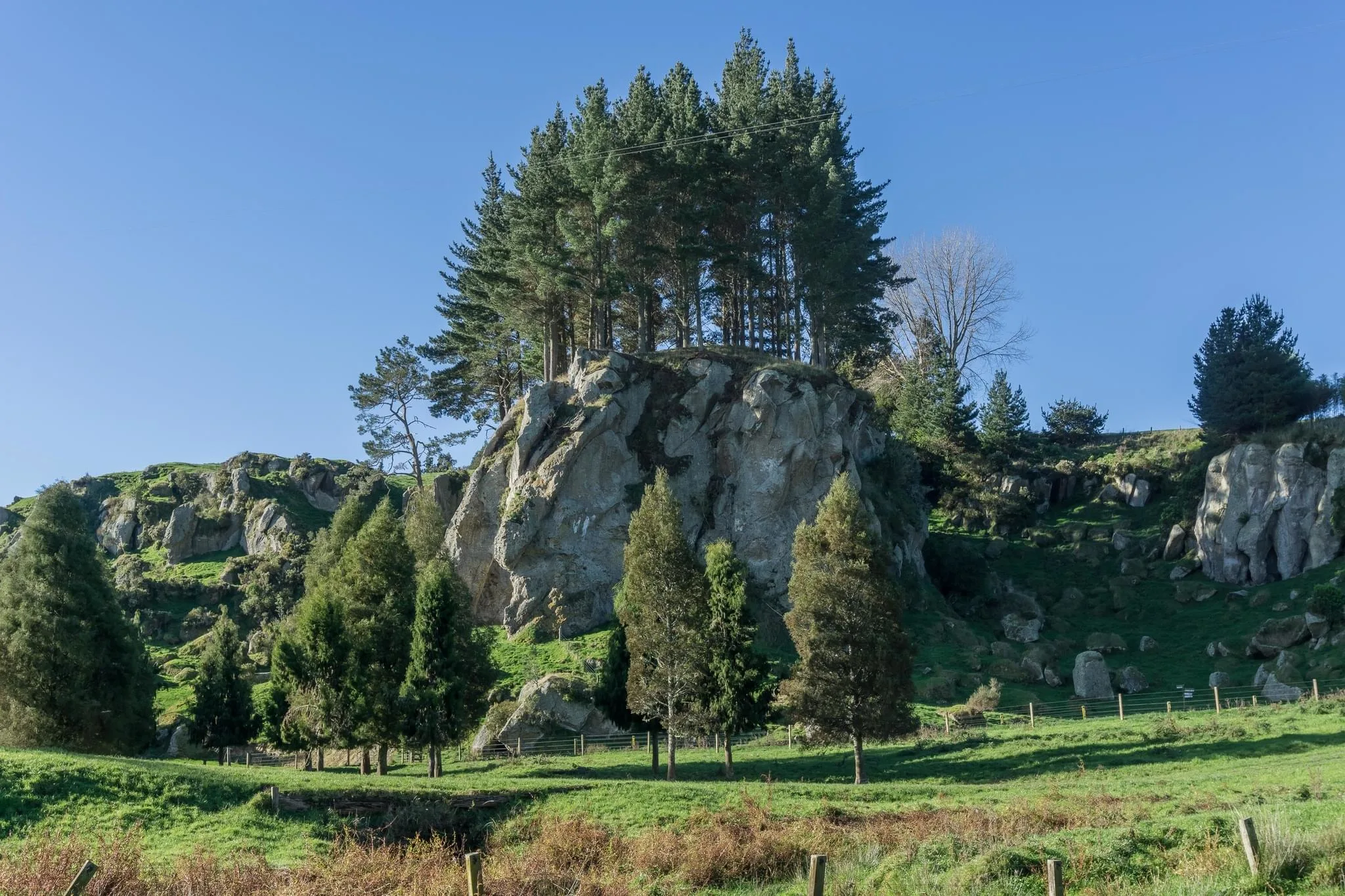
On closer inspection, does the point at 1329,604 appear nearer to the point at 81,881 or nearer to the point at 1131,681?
the point at 1131,681

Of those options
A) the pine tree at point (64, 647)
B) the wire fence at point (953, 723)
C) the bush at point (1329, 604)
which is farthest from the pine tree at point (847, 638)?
the bush at point (1329, 604)

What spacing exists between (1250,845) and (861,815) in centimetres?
890

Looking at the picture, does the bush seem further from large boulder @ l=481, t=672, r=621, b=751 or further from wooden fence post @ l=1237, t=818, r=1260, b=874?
wooden fence post @ l=1237, t=818, r=1260, b=874

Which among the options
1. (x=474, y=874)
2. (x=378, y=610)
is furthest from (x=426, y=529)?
(x=474, y=874)

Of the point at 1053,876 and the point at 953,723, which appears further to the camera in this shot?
the point at 953,723

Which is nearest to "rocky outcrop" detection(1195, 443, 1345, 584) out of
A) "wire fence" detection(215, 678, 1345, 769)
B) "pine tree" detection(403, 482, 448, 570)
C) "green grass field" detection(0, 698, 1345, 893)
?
"wire fence" detection(215, 678, 1345, 769)

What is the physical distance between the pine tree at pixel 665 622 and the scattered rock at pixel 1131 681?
24.6 meters

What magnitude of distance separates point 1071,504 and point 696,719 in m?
Result: 52.5

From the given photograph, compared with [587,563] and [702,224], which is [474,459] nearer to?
[587,563]

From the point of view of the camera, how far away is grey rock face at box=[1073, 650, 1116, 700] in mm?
46969

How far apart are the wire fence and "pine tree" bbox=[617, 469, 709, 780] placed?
3.60 meters

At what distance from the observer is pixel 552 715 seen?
4225cm

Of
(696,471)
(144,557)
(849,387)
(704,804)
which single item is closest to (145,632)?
(144,557)

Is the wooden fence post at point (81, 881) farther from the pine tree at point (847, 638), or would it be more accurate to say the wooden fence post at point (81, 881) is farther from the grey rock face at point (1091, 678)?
the grey rock face at point (1091, 678)
